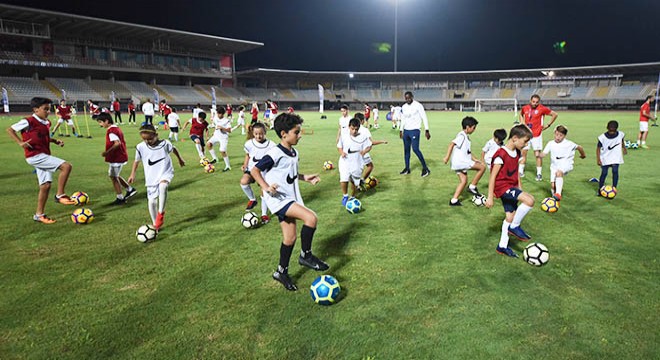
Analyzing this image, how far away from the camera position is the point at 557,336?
325cm

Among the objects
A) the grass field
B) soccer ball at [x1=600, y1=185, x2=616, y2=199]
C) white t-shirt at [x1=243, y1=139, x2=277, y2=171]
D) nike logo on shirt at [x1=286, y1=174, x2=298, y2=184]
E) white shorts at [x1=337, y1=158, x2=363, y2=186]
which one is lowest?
the grass field

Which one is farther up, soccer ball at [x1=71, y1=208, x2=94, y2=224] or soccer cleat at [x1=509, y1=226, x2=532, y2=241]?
soccer ball at [x1=71, y1=208, x2=94, y2=224]

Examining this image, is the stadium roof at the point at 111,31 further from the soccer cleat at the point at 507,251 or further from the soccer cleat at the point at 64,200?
the soccer cleat at the point at 507,251

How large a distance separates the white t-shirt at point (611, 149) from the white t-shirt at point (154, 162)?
885 centimetres

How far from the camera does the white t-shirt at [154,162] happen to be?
19.5ft

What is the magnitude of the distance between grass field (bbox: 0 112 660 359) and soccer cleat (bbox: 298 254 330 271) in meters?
0.08

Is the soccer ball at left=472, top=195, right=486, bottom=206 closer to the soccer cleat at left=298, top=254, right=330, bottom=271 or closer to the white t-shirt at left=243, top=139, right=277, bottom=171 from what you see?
the soccer cleat at left=298, top=254, right=330, bottom=271

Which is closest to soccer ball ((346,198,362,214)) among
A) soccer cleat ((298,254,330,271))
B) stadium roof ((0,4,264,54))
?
soccer cleat ((298,254,330,271))

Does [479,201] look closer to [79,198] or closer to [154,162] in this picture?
[154,162]

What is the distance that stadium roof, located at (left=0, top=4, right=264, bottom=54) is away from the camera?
4562 cm

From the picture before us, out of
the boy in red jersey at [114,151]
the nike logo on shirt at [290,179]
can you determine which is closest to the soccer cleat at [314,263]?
the nike logo on shirt at [290,179]

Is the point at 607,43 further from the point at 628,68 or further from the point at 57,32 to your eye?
the point at 57,32

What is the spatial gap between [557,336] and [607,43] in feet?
283

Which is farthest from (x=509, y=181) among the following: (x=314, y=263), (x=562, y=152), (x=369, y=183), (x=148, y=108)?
(x=148, y=108)
